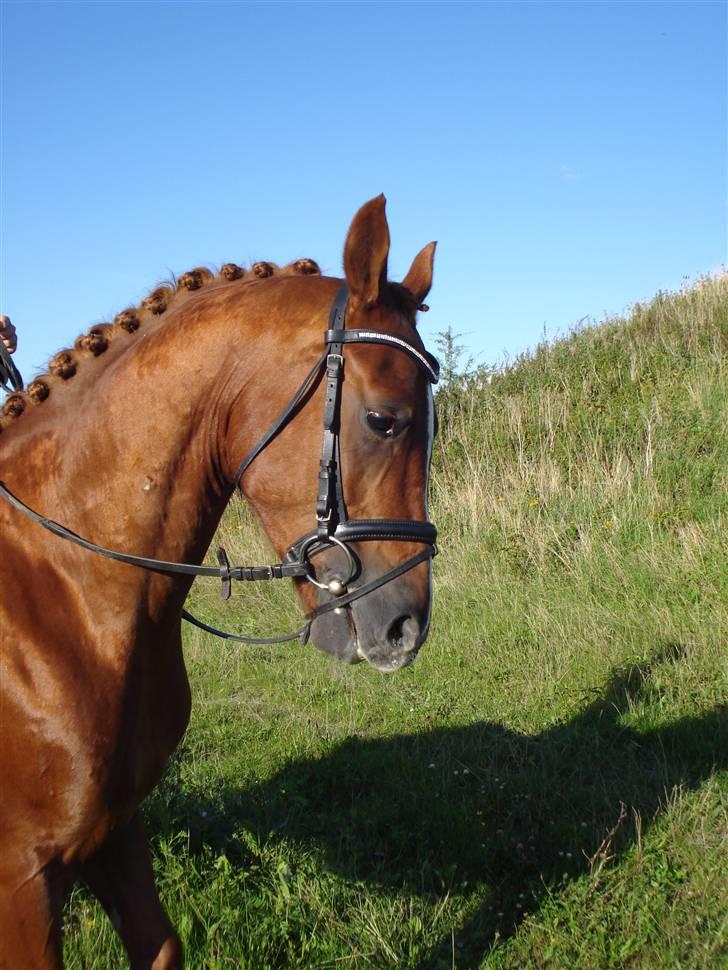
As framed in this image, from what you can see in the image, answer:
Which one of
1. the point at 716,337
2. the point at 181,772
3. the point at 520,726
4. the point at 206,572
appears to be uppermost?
the point at 716,337

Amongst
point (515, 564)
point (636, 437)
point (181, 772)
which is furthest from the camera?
point (636, 437)

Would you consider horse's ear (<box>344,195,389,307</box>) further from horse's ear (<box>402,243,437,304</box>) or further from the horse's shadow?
the horse's shadow

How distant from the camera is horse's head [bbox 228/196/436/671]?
2242mm

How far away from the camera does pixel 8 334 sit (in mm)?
3771

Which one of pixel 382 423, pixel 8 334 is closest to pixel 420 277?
pixel 382 423

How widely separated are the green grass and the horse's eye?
2044 mm

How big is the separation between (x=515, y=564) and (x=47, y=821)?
5756 millimetres

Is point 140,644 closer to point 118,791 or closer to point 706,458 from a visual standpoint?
point 118,791

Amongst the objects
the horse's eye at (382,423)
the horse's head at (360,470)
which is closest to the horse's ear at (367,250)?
the horse's head at (360,470)

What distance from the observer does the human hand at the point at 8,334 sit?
3715 millimetres

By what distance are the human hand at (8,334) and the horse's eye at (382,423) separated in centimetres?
220

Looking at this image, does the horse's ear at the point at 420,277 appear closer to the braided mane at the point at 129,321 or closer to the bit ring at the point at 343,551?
the braided mane at the point at 129,321

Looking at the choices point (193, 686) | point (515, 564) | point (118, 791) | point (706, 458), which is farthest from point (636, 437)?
point (118, 791)

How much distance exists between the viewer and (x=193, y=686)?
6395 mm
